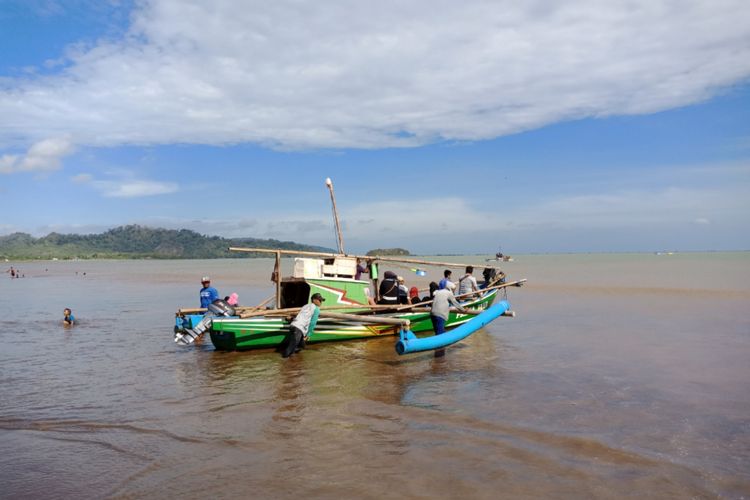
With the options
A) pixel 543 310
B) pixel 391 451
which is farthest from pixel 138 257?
pixel 391 451

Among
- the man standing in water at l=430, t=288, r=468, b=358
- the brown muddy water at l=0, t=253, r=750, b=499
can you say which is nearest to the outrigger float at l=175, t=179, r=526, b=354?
the brown muddy water at l=0, t=253, r=750, b=499

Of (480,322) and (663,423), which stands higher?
(480,322)

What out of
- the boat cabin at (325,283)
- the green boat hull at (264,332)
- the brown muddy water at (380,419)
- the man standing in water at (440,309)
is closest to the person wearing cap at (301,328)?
the brown muddy water at (380,419)

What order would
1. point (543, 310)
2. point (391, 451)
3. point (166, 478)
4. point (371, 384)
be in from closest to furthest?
1. point (166, 478)
2. point (391, 451)
3. point (371, 384)
4. point (543, 310)

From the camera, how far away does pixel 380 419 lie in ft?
27.7

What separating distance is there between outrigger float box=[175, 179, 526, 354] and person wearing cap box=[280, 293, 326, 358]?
23.1 inches

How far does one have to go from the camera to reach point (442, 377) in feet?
37.3

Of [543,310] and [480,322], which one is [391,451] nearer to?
[480,322]

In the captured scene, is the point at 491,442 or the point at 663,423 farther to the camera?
the point at 663,423

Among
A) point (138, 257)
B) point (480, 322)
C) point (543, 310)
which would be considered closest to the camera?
point (480, 322)

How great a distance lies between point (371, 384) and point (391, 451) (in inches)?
143

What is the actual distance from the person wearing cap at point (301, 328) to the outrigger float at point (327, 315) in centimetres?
59

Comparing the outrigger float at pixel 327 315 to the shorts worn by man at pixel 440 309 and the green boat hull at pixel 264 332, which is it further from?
the shorts worn by man at pixel 440 309

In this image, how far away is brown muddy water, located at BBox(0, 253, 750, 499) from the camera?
20.3ft
